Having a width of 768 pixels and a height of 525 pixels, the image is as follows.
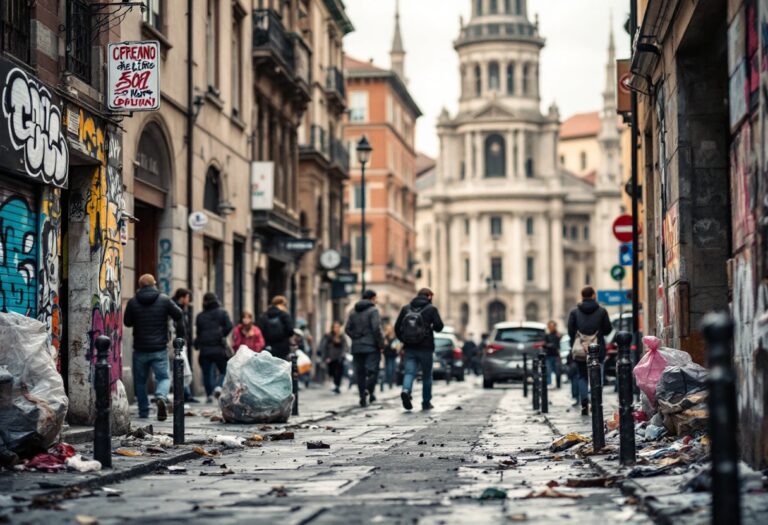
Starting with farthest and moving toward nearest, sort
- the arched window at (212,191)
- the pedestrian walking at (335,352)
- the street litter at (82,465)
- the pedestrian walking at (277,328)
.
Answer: the pedestrian walking at (335,352) < the arched window at (212,191) < the pedestrian walking at (277,328) < the street litter at (82,465)

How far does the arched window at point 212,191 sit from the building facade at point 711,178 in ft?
33.4

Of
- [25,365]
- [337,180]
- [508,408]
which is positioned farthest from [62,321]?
[337,180]

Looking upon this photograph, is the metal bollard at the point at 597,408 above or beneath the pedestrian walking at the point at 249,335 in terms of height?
beneath

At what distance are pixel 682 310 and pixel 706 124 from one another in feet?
6.29

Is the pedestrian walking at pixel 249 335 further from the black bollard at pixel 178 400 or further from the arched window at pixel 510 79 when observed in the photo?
the arched window at pixel 510 79

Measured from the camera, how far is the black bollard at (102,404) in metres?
11.5

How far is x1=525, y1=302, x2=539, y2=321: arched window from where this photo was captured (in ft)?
468

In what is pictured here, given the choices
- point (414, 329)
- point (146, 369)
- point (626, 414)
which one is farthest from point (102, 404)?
point (414, 329)

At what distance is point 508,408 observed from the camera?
83.8 feet

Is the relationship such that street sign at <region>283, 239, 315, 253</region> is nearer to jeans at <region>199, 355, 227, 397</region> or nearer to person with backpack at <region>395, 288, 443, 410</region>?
jeans at <region>199, 355, 227, 397</region>

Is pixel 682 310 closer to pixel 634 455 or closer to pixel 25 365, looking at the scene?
pixel 634 455

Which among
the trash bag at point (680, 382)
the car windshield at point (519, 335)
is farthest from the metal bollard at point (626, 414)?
the car windshield at point (519, 335)

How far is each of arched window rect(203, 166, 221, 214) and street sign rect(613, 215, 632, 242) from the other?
7.75 m

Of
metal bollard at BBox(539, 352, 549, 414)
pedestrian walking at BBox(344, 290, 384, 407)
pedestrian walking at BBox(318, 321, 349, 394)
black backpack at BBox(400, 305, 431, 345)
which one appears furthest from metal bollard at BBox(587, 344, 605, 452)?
pedestrian walking at BBox(318, 321, 349, 394)
